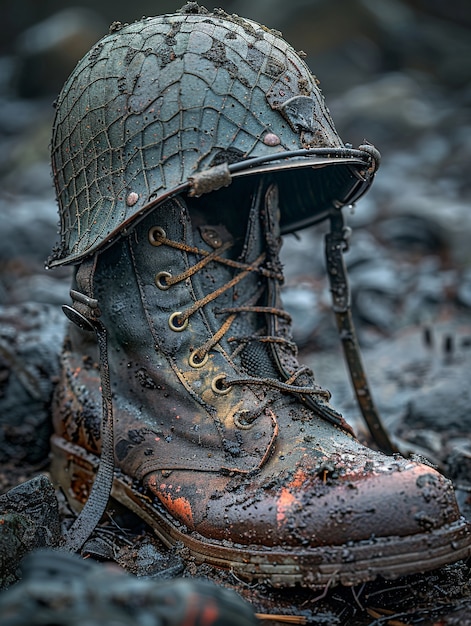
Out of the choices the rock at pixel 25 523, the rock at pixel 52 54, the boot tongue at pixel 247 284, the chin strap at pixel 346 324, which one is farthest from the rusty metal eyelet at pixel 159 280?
the rock at pixel 52 54

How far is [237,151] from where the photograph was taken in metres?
2.08

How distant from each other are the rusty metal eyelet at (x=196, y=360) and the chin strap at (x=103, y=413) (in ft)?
0.85

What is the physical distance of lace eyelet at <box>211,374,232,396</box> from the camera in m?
2.15

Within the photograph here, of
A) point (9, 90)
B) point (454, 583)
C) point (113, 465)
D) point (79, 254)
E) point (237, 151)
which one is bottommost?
point (454, 583)

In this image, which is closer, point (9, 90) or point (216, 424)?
point (216, 424)

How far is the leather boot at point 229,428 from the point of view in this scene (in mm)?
1757

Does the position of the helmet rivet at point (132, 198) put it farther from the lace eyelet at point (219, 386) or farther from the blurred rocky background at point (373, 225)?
the blurred rocky background at point (373, 225)

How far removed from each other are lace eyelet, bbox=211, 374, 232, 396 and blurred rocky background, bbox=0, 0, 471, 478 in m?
1.09

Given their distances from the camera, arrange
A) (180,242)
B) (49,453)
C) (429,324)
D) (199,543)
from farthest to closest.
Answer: (429,324), (49,453), (180,242), (199,543)

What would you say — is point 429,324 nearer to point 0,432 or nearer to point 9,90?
point 0,432

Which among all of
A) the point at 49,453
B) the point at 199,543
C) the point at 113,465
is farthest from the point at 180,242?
the point at 49,453

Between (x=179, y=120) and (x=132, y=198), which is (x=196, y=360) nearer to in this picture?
(x=132, y=198)

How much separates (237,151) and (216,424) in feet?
2.64

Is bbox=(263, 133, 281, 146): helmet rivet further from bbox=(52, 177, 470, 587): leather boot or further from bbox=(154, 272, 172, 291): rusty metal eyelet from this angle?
bbox=(154, 272, 172, 291): rusty metal eyelet
